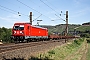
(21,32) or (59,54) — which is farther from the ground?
(21,32)

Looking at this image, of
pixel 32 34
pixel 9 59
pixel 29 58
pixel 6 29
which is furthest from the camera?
pixel 6 29

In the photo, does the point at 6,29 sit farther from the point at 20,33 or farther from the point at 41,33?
the point at 20,33

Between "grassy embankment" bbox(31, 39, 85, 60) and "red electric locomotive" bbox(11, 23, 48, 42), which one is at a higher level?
"red electric locomotive" bbox(11, 23, 48, 42)

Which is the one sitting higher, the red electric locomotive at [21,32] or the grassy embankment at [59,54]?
the red electric locomotive at [21,32]

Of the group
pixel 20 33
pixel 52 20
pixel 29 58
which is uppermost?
pixel 52 20

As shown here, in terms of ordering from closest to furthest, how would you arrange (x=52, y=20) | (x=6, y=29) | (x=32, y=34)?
(x=32, y=34) → (x=6, y=29) → (x=52, y=20)

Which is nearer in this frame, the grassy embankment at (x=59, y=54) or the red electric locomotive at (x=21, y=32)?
the grassy embankment at (x=59, y=54)

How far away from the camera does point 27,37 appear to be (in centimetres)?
3497

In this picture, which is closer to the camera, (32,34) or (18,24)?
(18,24)

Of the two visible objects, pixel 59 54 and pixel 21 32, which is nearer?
pixel 59 54

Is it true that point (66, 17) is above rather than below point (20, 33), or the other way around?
above

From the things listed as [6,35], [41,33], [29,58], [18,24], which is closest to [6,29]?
[6,35]

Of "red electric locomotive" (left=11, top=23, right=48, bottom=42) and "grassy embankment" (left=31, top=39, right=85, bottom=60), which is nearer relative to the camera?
"grassy embankment" (left=31, top=39, right=85, bottom=60)

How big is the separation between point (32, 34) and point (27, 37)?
3.81m
